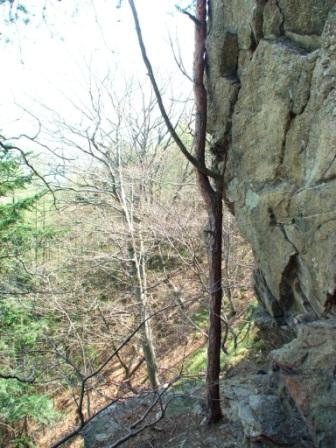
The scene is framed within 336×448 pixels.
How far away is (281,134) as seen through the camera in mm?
4012

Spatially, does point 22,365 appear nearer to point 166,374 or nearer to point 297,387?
point 166,374

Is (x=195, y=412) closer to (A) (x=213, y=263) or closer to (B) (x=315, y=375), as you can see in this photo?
(A) (x=213, y=263)

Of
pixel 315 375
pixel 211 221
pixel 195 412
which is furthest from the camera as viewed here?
pixel 195 412

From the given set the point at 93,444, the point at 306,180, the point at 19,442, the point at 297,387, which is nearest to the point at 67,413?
the point at 19,442

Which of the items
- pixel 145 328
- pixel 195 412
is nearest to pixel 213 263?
pixel 195 412

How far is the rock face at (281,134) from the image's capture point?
11.5 ft

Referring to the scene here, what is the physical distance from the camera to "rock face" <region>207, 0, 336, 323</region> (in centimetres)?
350

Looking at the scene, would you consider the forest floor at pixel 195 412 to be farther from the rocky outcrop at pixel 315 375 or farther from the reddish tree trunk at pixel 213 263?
the rocky outcrop at pixel 315 375

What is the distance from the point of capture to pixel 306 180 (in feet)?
12.4

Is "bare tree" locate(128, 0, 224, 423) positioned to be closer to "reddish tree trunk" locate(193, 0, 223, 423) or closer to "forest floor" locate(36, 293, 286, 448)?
"reddish tree trunk" locate(193, 0, 223, 423)

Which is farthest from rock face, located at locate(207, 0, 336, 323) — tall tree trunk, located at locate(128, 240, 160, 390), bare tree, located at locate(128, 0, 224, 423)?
tall tree trunk, located at locate(128, 240, 160, 390)

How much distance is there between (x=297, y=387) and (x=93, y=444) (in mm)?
3624

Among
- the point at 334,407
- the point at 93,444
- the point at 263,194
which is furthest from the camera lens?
the point at 93,444

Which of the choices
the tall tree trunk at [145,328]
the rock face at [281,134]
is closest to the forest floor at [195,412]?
the tall tree trunk at [145,328]
